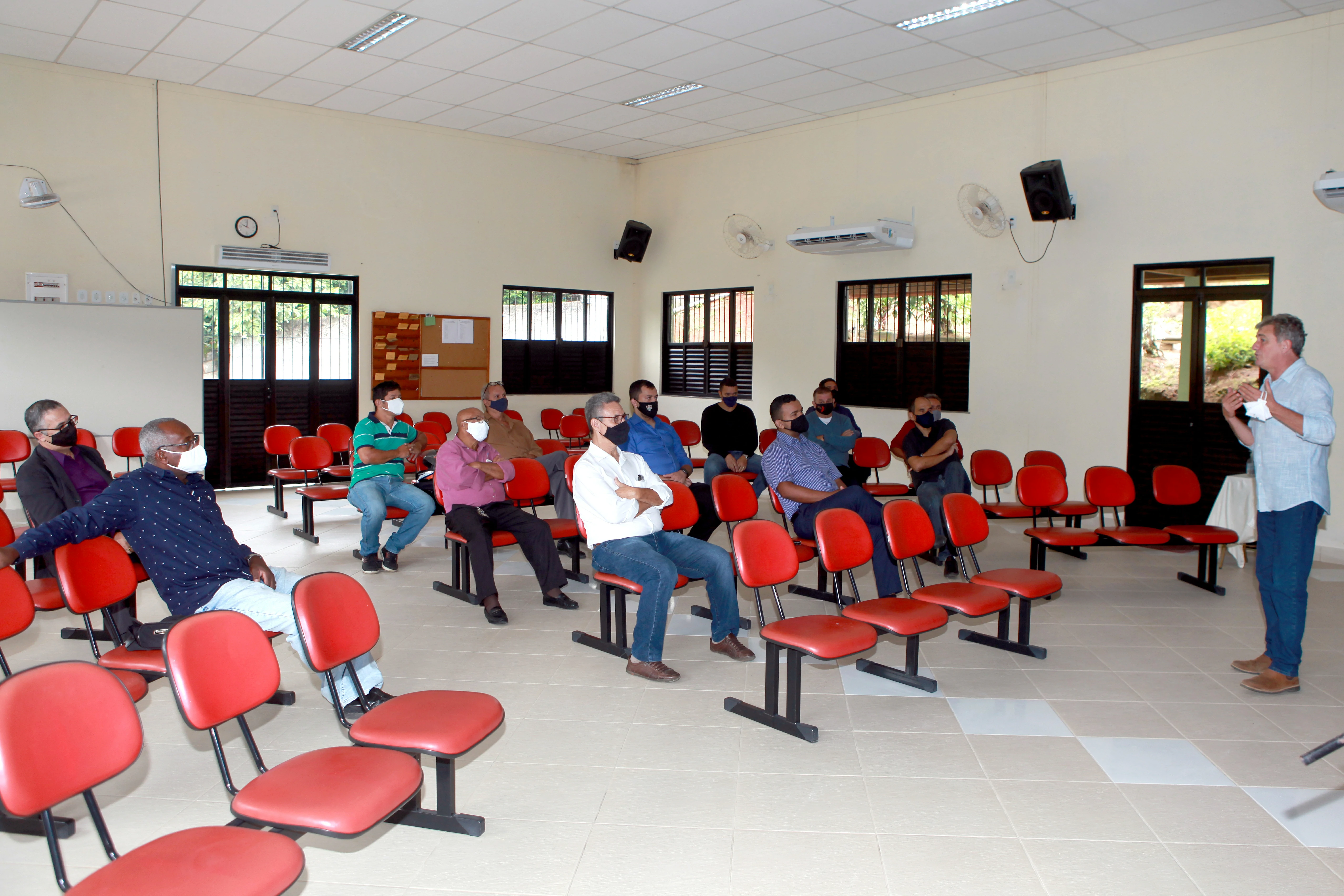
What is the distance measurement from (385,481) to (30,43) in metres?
4.96

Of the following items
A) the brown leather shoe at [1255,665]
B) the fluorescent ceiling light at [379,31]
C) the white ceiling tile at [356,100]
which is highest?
the white ceiling tile at [356,100]

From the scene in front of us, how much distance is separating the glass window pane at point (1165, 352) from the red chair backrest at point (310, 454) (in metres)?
6.95

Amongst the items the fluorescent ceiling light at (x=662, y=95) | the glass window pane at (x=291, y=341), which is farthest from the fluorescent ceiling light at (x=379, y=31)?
the glass window pane at (x=291, y=341)

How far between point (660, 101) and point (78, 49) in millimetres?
5152

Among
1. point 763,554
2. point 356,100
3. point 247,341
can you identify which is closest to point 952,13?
point 763,554

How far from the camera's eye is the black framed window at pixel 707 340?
1087 cm

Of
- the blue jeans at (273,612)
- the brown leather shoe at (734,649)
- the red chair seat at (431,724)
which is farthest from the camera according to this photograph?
the brown leather shoe at (734,649)

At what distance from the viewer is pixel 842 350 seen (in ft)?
32.2

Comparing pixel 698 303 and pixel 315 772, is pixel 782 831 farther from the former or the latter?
pixel 698 303

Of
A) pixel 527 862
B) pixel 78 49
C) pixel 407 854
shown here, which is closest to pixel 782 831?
pixel 527 862

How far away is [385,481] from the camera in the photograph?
643cm

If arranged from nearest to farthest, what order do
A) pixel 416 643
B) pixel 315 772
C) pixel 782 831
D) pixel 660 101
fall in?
pixel 315 772 < pixel 782 831 < pixel 416 643 < pixel 660 101

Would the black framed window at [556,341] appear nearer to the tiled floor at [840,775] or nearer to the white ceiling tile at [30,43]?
the white ceiling tile at [30,43]

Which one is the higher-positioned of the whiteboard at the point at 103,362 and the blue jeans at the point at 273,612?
the whiteboard at the point at 103,362
